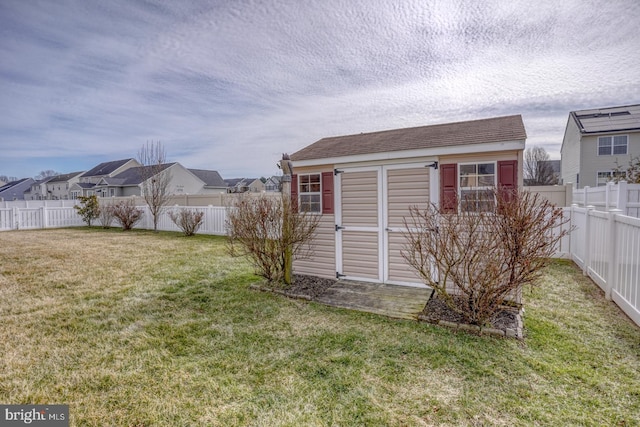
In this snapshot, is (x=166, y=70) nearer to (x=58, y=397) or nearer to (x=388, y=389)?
(x=58, y=397)

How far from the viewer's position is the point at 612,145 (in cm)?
Result: 1942

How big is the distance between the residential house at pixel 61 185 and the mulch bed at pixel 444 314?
1815 inches

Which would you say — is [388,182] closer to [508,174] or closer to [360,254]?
[360,254]

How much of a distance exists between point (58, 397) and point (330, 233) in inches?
170

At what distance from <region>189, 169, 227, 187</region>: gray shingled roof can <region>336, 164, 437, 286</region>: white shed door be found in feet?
111

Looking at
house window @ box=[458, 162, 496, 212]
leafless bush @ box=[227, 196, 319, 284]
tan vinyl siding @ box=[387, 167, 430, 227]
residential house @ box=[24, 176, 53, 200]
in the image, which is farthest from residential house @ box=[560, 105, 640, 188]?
residential house @ box=[24, 176, 53, 200]

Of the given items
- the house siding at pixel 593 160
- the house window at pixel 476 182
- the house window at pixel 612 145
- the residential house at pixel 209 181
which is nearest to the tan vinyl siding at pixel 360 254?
the house window at pixel 476 182

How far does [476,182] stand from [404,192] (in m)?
1.09

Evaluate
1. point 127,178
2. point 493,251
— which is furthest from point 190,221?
point 127,178

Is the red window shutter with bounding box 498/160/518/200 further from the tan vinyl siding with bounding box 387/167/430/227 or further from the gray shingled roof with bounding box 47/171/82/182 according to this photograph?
the gray shingled roof with bounding box 47/171/82/182

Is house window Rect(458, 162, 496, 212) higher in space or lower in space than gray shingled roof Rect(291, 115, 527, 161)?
lower

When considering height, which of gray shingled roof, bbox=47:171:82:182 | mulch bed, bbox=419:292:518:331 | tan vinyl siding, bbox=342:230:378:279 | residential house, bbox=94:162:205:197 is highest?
gray shingled roof, bbox=47:171:82:182

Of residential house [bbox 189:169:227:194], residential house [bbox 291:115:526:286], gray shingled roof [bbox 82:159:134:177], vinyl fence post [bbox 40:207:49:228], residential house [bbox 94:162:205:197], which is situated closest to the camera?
residential house [bbox 291:115:526:286]

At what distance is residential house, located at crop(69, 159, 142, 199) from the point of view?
36.4 meters
